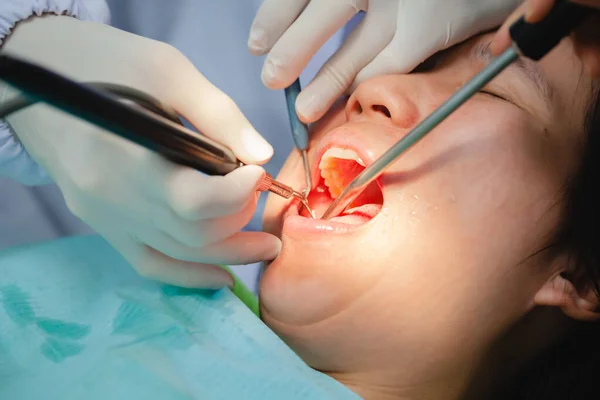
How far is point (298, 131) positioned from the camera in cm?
107

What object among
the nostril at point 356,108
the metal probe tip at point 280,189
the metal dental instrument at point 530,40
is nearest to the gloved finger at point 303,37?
the nostril at point 356,108

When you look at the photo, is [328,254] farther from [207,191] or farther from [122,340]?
[122,340]

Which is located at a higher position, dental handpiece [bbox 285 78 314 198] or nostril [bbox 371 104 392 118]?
nostril [bbox 371 104 392 118]

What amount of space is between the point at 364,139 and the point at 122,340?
630mm

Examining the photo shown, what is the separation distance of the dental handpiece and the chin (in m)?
0.02

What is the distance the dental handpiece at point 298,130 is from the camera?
102 centimetres

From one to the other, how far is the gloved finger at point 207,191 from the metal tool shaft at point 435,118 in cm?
18

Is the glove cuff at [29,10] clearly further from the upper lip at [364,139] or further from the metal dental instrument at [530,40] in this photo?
the metal dental instrument at [530,40]

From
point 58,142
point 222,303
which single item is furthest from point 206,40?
point 222,303

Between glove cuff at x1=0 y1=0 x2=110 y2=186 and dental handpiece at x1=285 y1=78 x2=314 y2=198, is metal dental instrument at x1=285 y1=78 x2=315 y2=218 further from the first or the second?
glove cuff at x1=0 y1=0 x2=110 y2=186

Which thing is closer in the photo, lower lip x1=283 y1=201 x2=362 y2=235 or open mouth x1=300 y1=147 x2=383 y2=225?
lower lip x1=283 y1=201 x2=362 y2=235

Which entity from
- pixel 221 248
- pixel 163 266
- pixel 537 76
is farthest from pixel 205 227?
pixel 537 76

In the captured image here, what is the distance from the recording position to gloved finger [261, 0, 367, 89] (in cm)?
105

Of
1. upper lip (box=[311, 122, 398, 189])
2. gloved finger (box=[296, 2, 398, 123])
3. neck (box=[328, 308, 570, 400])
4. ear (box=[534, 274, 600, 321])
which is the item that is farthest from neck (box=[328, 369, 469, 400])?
gloved finger (box=[296, 2, 398, 123])
